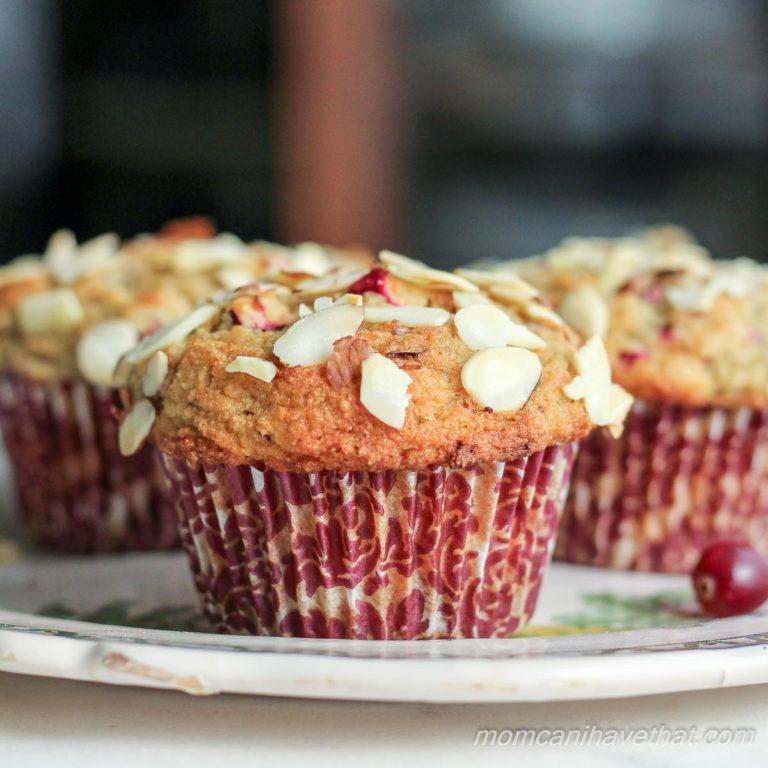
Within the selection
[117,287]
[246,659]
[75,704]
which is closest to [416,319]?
[246,659]

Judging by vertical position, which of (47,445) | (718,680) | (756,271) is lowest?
(47,445)

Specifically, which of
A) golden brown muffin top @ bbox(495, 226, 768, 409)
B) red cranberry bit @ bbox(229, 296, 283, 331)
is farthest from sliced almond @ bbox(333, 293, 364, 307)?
golden brown muffin top @ bbox(495, 226, 768, 409)

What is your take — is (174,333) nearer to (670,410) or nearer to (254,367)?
(254,367)

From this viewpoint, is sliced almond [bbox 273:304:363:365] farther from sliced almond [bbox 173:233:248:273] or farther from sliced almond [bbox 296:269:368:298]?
sliced almond [bbox 173:233:248:273]

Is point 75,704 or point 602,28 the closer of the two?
point 75,704

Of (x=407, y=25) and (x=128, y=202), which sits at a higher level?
(x=407, y=25)

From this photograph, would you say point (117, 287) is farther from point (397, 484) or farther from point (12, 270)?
point (397, 484)
